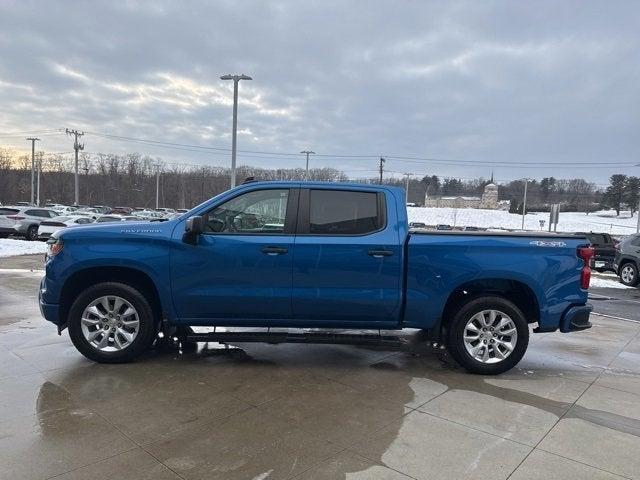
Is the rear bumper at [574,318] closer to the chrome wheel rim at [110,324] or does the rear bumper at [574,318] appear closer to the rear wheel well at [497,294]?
the rear wheel well at [497,294]

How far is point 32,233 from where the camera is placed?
25.6 m

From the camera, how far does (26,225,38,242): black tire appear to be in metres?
25.5

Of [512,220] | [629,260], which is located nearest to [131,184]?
[512,220]

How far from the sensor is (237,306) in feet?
16.4

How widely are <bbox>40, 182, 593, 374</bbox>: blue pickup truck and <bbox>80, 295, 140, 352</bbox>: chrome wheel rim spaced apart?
1cm

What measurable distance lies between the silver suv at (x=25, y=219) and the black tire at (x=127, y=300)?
2375 centimetres

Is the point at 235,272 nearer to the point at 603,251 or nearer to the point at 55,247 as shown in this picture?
the point at 55,247

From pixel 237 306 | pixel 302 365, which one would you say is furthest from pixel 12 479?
pixel 302 365

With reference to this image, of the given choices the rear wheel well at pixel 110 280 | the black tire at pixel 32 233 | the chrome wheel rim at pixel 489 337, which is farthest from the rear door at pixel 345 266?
the black tire at pixel 32 233

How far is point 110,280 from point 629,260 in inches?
645

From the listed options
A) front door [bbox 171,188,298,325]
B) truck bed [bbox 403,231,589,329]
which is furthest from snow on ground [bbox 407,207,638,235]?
front door [bbox 171,188,298,325]

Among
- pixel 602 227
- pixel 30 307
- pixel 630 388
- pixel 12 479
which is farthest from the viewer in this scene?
pixel 602 227

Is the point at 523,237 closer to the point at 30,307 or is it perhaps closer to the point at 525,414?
the point at 525,414

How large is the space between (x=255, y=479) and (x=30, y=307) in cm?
663
